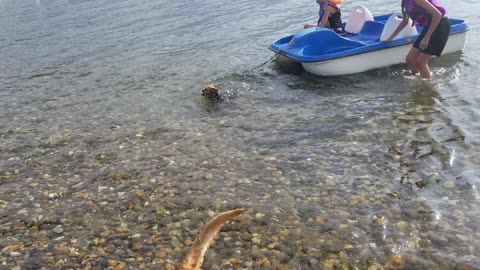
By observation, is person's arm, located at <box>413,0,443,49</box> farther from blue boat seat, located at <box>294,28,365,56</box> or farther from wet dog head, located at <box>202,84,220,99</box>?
wet dog head, located at <box>202,84,220,99</box>

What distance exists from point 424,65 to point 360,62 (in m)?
1.45

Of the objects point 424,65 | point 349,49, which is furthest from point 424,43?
point 349,49

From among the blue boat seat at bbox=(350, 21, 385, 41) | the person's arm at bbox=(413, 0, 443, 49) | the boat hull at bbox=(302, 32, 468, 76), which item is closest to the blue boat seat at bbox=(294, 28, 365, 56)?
the boat hull at bbox=(302, 32, 468, 76)

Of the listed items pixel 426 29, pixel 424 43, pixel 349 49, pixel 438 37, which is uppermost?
pixel 426 29

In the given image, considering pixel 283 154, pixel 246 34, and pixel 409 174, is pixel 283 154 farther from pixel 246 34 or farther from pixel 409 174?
pixel 246 34

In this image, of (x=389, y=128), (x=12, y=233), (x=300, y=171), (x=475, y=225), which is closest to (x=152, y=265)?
(x=12, y=233)

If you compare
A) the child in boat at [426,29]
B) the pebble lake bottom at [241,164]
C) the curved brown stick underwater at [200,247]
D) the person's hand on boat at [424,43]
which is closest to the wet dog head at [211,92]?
the pebble lake bottom at [241,164]

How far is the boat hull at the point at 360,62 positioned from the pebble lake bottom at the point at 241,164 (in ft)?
0.67

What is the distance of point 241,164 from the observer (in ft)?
22.6

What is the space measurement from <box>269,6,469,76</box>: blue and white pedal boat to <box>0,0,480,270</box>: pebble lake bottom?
0.29 m

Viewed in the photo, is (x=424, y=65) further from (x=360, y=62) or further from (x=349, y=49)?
(x=349, y=49)

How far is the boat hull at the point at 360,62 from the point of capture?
1024 centimetres

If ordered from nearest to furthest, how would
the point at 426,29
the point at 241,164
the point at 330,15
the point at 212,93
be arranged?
the point at 241,164, the point at 426,29, the point at 212,93, the point at 330,15

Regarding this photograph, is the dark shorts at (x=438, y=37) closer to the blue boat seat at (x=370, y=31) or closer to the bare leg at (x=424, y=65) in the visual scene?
the bare leg at (x=424, y=65)
